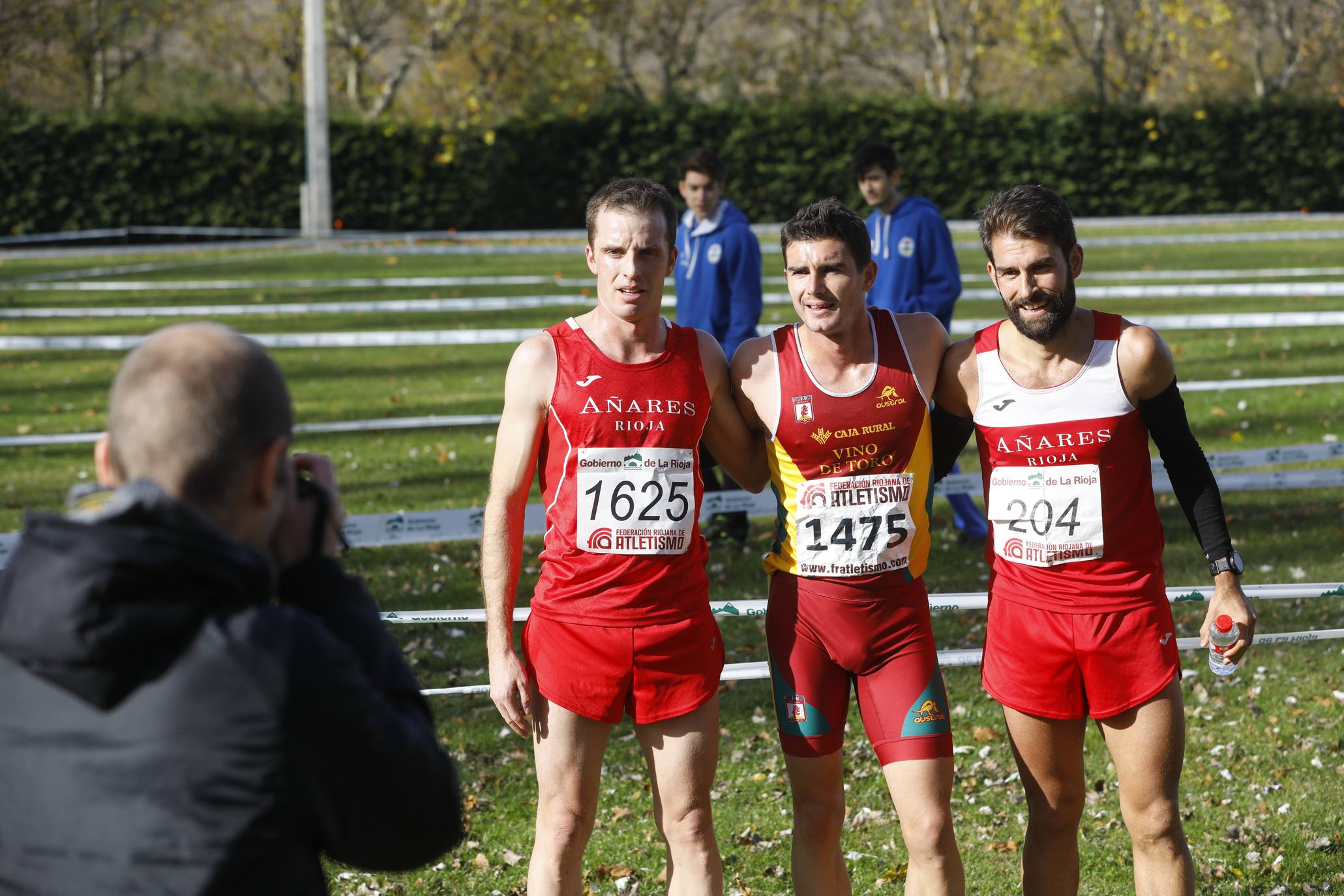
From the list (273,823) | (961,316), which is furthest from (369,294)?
(273,823)

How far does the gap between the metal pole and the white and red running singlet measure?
29227 mm

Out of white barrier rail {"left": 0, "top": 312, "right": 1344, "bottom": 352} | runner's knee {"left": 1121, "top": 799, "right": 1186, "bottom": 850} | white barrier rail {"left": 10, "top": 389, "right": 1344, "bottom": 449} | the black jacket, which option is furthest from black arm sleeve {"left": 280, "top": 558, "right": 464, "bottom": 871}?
white barrier rail {"left": 0, "top": 312, "right": 1344, "bottom": 352}

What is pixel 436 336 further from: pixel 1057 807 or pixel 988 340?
pixel 1057 807

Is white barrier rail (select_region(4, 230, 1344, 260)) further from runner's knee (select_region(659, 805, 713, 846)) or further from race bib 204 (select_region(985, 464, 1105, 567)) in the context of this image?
runner's knee (select_region(659, 805, 713, 846))

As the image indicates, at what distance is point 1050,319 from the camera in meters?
3.74

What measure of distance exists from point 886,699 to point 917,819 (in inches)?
13.5

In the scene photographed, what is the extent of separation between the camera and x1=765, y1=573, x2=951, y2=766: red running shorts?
3789mm

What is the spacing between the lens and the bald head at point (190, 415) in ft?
6.03

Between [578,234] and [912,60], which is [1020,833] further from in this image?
[912,60]

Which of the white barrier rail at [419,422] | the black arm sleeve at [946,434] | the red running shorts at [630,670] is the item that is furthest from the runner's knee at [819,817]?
the white barrier rail at [419,422]

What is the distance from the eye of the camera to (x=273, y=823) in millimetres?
1791

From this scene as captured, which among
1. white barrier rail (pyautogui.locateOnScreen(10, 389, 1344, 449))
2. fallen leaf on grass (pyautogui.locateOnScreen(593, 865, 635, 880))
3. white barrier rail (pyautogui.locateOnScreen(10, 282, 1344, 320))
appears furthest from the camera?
white barrier rail (pyautogui.locateOnScreen(10, 282, 1344, 320))

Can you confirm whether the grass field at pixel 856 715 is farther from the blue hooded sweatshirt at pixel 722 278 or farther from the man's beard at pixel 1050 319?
the man's beard at pixel 1050 319

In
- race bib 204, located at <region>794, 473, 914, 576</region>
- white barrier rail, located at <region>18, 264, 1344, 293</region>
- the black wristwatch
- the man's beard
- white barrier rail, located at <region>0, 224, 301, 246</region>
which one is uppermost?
white barrier rail, located at <region>0, 224, 301, 246</region>
